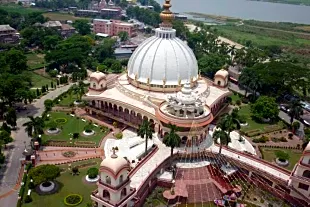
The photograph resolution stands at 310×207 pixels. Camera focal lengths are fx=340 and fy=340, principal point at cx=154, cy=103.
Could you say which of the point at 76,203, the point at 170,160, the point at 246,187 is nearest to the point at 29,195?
the point at 76,203

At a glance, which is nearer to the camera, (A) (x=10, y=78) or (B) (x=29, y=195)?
(B) (x=29, y=195)

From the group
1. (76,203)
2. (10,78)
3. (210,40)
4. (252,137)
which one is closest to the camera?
(76,203)

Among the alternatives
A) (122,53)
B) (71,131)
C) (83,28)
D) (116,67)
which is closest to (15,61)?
(116,67)

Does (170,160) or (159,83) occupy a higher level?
(159,83)

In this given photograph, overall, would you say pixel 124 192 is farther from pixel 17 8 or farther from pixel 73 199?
pixel 17 8

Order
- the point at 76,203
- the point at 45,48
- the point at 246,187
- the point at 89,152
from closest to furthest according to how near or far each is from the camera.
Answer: the point at 76,203
the point at 246,187
the point at 89,152
the point at 45,48

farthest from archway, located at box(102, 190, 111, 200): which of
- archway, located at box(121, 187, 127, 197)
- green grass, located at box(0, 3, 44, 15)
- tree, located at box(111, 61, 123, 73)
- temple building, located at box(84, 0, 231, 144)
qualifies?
green grass, located at box(0, 3, 44, 15)

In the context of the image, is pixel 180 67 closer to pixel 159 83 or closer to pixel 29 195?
pixel 159 83
